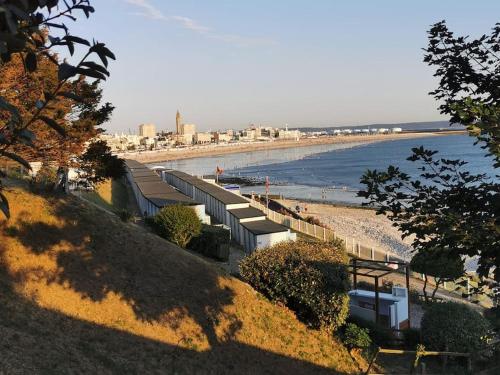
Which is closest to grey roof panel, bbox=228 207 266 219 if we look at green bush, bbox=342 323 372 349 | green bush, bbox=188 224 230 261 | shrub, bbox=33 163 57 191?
green bush, bbox=188 224 230 261

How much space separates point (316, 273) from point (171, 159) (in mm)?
155374

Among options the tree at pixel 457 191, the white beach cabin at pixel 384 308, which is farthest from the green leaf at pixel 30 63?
the white beach cabin at pixel 384 308

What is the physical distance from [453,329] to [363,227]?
113 ft

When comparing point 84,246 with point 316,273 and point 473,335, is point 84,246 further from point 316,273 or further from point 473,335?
point 473,335

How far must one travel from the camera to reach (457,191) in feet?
18.1

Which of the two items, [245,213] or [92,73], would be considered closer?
[92,73]

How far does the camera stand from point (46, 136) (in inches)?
551

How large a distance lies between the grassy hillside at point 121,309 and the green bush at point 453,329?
8.72 feet

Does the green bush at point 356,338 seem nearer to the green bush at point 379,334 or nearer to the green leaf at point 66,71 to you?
the green bush at point 379,334

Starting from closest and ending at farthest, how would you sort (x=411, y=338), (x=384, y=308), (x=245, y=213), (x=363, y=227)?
1. (x=411, y=338)
2. (x=384, y=308)
3. (x=245, y=213)
4. (x=363, y=227)

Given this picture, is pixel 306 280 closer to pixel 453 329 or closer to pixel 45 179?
pixel 453 329

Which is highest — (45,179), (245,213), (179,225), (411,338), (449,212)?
(449,212)

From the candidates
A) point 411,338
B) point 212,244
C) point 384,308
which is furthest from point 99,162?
point 411,338

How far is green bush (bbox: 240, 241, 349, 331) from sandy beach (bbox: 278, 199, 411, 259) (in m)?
23.1
